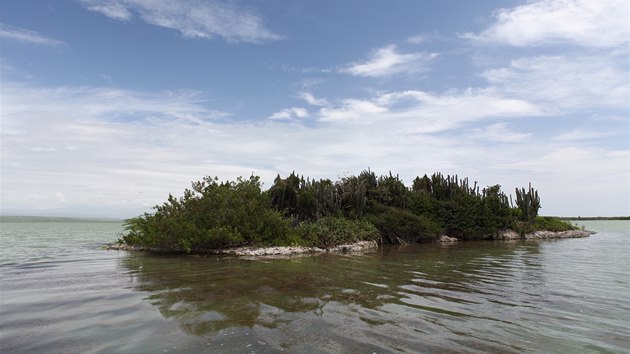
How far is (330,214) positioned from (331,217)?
1.19 meters

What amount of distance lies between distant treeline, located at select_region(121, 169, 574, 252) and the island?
54 millimetres

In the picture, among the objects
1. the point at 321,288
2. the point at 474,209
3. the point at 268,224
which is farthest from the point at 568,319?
the point at 474,209

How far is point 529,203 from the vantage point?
37125mm

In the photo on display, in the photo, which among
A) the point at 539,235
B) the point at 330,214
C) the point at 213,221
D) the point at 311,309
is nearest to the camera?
the point at 311,309

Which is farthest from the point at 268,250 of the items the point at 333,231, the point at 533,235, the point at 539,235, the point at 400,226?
the point at 539,235

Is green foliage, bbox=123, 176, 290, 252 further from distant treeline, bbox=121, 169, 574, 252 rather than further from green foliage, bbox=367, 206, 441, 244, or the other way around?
green foliage, bbox=367, 206, 441, 244

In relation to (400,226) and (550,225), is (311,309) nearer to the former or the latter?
(400,226)

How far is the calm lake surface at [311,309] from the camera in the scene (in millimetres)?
6043

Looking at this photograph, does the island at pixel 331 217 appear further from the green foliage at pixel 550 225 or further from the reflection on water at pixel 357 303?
the reflection on water at pixel 357 303

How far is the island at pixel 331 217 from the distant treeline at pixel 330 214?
0.05 m

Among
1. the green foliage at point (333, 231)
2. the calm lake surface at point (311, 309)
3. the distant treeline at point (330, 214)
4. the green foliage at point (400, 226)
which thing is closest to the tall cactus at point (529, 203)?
the distant treeline at point (330, 214)

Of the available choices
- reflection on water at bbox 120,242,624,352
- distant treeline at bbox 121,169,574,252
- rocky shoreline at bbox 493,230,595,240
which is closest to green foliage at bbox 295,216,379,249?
distant treeline at bbox 121,169,574,252

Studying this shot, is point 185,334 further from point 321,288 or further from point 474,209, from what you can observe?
point 474,209

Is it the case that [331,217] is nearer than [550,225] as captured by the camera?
Yes
